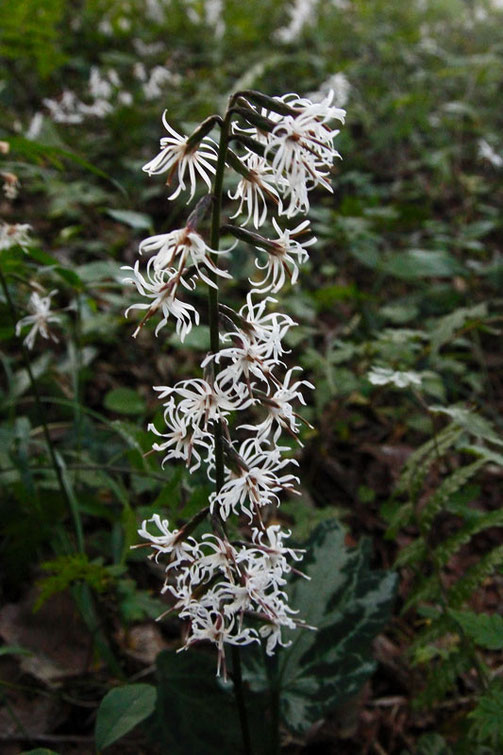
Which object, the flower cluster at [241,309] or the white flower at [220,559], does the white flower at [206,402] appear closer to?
the flower cluster at [241,309]

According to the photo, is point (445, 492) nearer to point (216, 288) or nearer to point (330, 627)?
point (330, 627)

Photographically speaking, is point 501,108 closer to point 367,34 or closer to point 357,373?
point 367,34

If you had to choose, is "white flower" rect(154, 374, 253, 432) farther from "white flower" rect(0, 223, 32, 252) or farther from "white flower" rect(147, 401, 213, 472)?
"white flower" rect(0, 223, 32, 252)

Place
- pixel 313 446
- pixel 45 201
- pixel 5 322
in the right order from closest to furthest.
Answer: pixel 5 322 → pixel 313 446 → pixel 45 201

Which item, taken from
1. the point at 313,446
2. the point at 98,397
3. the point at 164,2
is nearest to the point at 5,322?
the point at 98,397

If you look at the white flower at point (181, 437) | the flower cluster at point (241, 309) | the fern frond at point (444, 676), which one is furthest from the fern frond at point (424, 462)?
the white flower at point (181, 437)

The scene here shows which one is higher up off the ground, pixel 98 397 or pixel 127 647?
pixel 98 397

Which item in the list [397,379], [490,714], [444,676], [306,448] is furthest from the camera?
[306,448]

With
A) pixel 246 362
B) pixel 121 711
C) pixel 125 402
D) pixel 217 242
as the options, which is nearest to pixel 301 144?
pixel 217 242
